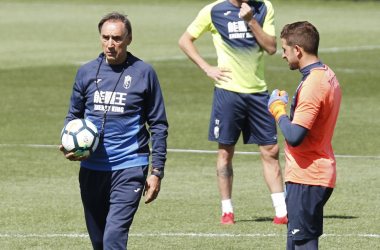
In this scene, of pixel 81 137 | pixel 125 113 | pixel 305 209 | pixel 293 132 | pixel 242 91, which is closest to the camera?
pixel 293 132

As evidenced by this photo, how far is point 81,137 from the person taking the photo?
6.28m

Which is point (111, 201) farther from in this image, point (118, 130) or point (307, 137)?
point (307, 137)

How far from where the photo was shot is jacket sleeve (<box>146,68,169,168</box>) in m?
6.42

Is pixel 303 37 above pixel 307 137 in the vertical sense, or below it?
above

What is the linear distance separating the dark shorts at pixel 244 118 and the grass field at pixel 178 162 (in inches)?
34.5

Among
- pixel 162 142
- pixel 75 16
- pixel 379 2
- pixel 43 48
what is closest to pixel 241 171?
pixel 162 142

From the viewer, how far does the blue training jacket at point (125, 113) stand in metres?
6.41

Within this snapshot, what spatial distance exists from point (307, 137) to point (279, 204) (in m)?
3.06

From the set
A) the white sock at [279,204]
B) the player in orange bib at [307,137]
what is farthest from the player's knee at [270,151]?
the player in orange bib at [307,137]

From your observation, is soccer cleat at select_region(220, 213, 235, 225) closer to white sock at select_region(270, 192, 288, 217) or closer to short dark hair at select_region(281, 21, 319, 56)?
white sock at select_region(270, 192, 288, 217)

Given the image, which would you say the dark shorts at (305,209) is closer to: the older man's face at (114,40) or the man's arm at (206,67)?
the older man's face at (114,40)

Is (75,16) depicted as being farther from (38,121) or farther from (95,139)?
(95,139)

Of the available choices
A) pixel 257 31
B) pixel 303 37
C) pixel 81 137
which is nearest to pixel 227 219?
pixel 257 31

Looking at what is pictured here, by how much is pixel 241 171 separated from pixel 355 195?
2.00m
